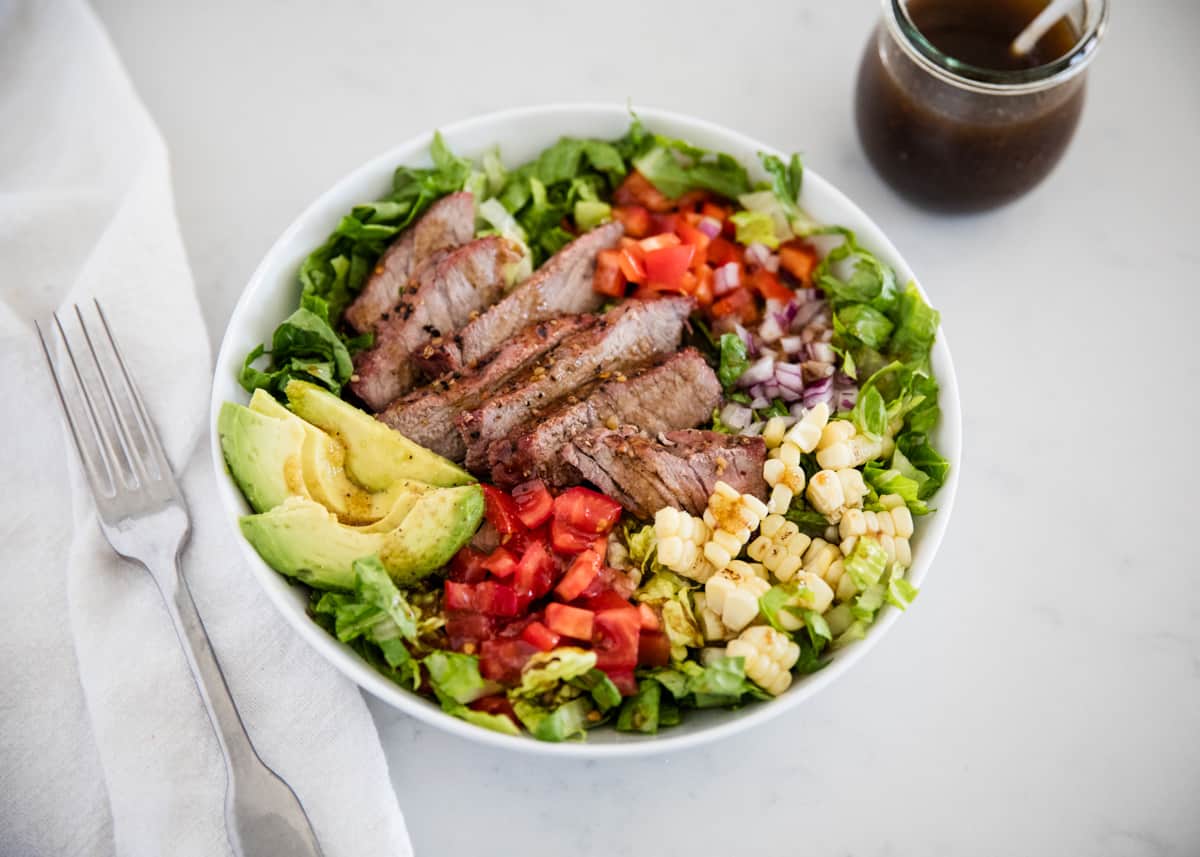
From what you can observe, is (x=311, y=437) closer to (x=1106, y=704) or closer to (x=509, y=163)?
(x=509, y=163)

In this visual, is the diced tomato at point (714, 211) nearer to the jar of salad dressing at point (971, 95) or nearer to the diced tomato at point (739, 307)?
the diced tomato at point (739, 307)

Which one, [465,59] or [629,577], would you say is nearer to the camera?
[629,577]

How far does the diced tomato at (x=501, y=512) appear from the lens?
129 inches

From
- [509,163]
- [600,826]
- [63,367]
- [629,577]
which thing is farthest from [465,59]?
[600,826]

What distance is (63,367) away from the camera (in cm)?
363

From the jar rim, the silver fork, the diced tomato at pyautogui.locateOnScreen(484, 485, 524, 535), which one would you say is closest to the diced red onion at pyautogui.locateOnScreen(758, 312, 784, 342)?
the jar rim

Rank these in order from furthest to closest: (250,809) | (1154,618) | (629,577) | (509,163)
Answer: (509,163) < (1154,618) < (629,577) < (250,809)

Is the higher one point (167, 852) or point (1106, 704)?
point (167, 852)

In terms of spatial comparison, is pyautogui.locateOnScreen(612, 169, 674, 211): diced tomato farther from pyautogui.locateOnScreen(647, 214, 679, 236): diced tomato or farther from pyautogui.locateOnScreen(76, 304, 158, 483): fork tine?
pyautogui.locateOnScreen(76, 304, 158, 483): fork tine

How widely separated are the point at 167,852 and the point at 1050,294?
3.78 meters

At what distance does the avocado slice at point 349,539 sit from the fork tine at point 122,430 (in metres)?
0.62

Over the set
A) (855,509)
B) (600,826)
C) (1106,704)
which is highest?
(855,509)

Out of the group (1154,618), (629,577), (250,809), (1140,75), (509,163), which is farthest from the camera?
(1140,75)

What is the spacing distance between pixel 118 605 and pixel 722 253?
8.02ft
